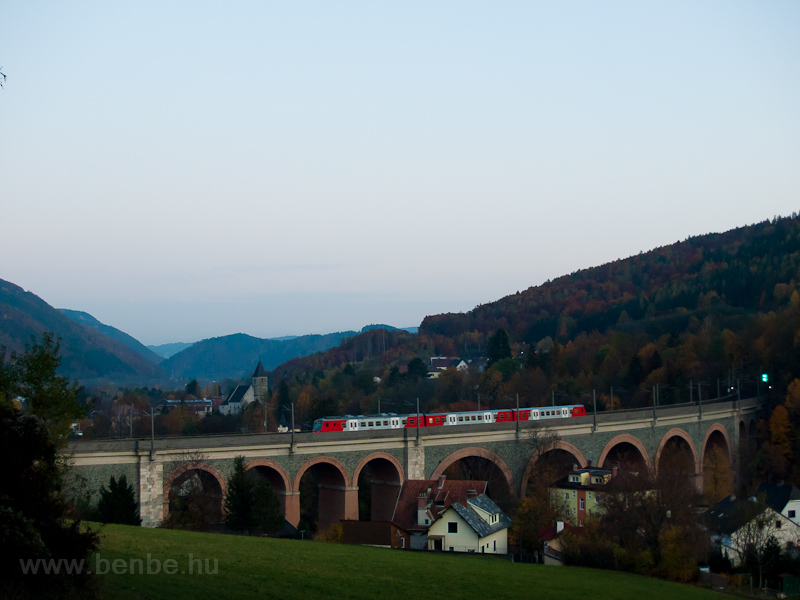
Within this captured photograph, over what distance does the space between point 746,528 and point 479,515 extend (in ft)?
44.3

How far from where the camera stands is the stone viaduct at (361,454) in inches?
1603

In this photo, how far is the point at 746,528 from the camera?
135 feet

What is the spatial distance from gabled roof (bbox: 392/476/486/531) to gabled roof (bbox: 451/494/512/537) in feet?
2.30

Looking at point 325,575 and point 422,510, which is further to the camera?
point 422,510

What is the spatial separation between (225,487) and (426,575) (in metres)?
22.6

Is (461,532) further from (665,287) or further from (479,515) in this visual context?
(665,287)

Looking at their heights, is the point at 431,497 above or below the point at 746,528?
above

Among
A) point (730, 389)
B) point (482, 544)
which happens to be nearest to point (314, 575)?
point (482, 544)

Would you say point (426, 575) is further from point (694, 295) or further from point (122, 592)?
point (694, 295)

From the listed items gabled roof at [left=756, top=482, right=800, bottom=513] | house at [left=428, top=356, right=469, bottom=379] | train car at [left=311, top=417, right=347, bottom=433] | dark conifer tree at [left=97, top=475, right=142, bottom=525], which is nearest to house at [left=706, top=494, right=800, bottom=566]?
gabled roof at [left=756, top=482, right=800, bottom=513]

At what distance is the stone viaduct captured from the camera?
40.7 m

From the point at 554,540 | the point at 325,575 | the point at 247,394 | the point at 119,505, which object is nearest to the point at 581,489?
the point at 554,540

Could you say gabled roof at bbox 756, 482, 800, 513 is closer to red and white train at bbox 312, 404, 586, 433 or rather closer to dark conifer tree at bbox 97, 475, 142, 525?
red and white train at bbox 312, 404, 586, 433

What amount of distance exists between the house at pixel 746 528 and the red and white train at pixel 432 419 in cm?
1600
